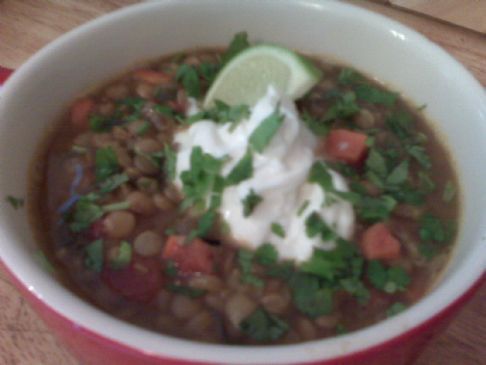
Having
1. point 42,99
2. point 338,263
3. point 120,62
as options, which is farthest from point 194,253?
point 120,62

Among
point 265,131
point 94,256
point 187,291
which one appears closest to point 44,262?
point 94,256

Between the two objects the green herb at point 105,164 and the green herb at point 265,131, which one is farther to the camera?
the green herb at point 105,164

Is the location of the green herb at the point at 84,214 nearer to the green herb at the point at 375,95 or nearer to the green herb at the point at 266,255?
the green herb at the point at 266,255

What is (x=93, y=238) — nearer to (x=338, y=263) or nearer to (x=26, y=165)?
(x=26, y=165)

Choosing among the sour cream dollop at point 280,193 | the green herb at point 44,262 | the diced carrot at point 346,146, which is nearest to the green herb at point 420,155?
the diced carrot at point 346,146

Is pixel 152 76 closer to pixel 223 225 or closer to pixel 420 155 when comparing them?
pixel 223 225

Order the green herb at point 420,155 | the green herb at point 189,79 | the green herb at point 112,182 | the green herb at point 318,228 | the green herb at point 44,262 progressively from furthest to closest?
the green herb at point 189,79, the green herb at point 420,155, the green herb at point 112,182, the green herb at point 318,228, the green herb at point 44,262

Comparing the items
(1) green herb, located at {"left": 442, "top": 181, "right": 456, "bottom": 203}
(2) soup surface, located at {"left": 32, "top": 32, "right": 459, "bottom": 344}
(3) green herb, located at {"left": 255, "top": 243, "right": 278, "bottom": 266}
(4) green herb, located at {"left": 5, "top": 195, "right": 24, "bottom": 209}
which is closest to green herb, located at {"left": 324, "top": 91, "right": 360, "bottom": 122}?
(2) soup surface, located at {"left": 32, "top": 32, "right": 459, "bottom": 344}
